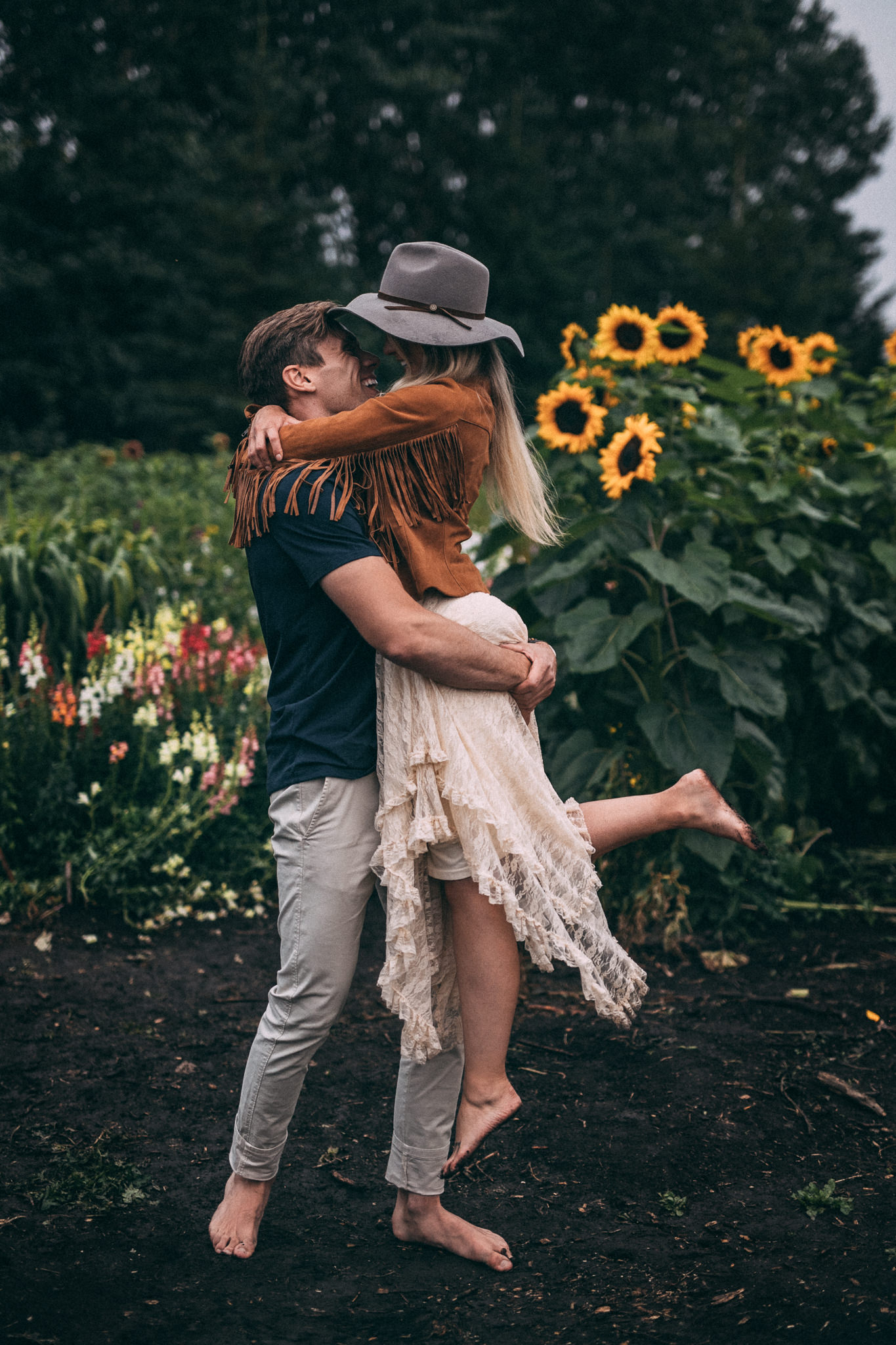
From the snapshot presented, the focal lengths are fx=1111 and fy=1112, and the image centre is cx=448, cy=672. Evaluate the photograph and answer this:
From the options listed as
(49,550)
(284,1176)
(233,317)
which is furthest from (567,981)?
(233,317)

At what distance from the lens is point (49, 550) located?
450 cm

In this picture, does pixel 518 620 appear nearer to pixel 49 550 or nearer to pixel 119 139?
pixel 49 550

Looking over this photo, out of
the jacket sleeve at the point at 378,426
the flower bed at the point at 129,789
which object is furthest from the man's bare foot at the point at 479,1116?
the flower bed at the point at 129,789

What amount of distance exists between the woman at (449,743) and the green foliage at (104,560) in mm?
2206

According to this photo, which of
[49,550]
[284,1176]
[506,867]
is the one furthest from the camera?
[49,550]

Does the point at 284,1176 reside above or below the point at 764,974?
below

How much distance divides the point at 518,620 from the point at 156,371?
18356 millimetres

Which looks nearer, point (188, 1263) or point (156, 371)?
point (188, 1263)

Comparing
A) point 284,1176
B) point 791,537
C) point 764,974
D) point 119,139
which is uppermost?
point 119,139

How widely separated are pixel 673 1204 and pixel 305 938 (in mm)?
979

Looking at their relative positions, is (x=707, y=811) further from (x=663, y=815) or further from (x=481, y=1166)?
(x=481, y=1166)

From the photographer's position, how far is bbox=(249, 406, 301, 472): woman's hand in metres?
1.93

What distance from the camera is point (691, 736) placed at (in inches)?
134

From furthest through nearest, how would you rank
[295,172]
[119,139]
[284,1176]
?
[295,172] < [119,139] < [284,1176]
